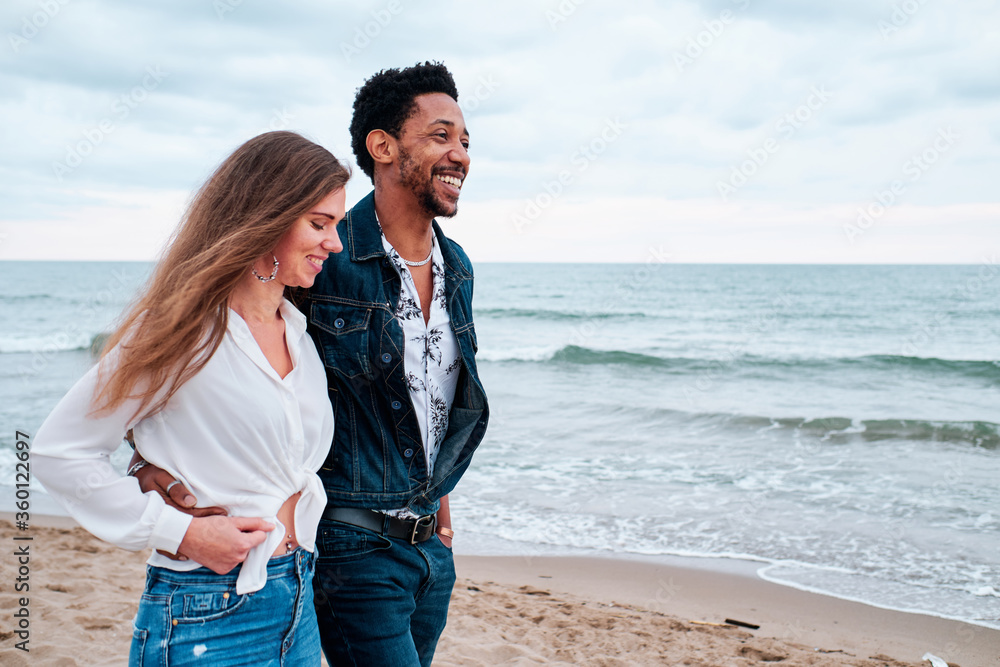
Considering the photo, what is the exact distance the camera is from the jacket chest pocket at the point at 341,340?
2277 mm

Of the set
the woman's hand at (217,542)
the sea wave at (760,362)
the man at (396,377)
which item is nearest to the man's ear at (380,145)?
the man at (396,377)

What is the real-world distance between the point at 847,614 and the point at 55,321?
3139cm

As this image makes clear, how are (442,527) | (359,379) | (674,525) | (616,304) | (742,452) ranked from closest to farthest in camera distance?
(359,379) < (442,527) < (674,525) < (742,452) < (616,304)

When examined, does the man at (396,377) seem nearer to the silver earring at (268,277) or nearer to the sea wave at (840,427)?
the silver earring at (268,277)

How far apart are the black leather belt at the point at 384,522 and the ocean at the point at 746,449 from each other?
31.2 inches

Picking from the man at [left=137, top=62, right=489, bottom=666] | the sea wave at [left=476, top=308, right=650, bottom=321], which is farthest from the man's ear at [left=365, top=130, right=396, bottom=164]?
the sea wave at [left=476, top=308, right=650, bottom=321]

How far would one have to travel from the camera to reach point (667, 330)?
85.2ft

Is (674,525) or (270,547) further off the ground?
(270,547)

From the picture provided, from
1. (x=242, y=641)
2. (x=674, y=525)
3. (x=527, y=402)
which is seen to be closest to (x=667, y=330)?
(x=527, y=402)

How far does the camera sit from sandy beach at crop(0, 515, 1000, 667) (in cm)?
454

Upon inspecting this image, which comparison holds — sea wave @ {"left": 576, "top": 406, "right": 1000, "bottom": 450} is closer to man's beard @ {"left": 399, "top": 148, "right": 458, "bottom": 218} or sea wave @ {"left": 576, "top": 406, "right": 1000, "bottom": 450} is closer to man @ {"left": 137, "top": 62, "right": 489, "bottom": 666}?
man @ {"left": 137, "top": 62, "right": 489, "bottom": 666}

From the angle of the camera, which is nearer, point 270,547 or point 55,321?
point 270,547

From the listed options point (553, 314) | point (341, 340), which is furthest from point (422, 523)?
point (553, 314)

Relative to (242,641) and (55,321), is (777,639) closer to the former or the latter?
(242,641)
